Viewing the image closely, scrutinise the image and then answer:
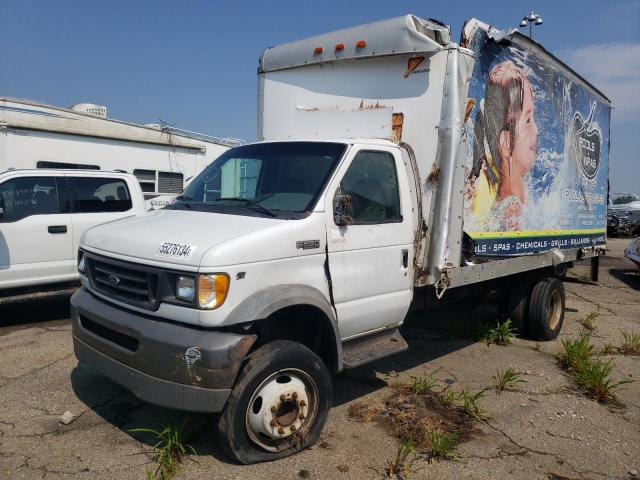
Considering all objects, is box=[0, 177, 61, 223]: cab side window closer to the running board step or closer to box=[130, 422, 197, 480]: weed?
box=[130, 422, 197, 480]: weed

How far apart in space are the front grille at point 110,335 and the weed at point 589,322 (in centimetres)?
647

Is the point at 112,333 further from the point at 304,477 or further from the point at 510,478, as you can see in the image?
the point at 510,478

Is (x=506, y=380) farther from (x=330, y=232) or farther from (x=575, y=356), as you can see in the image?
(x=330, y=232)

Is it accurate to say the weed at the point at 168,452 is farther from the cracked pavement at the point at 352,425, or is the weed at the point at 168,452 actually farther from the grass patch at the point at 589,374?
the grass patch at the point at 589,374

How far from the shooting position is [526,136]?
5848 mm

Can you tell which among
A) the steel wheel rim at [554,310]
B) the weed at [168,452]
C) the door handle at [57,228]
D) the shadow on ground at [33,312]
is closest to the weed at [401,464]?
the weed at [168,452]

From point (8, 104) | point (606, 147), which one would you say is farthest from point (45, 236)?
point (606, 147)

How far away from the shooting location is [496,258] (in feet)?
18.1

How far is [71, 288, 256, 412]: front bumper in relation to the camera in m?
3.08

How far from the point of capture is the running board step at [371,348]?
13.1ft

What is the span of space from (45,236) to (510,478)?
246 inches

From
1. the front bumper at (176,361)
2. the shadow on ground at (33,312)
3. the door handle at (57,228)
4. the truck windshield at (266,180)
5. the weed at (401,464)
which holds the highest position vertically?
the truck windshield at (266,180)

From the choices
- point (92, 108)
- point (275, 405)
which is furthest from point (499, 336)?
point (92, 108)

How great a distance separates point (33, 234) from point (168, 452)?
4657 millimetres
